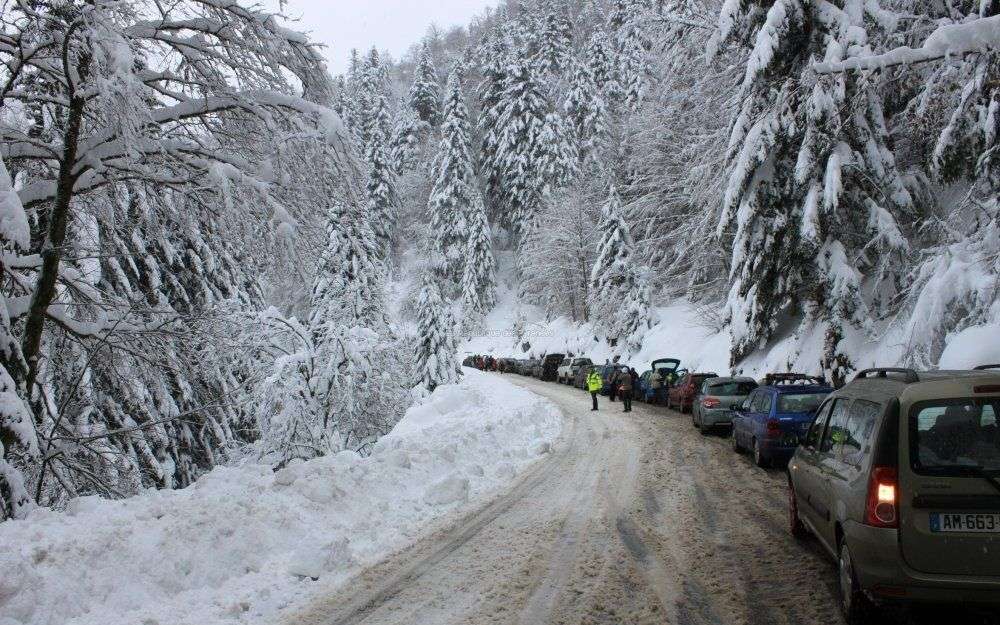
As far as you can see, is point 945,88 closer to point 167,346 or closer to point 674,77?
point 167,346

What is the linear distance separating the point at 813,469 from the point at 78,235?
25.5 ft

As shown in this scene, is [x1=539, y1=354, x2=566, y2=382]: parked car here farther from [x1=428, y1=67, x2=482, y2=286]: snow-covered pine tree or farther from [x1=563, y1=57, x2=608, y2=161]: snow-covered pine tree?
[x1=428, y1=67, x2=482, y2=286]: snow-covered pine tree

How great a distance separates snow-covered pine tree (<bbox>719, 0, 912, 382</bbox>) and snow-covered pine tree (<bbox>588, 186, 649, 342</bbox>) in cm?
1882

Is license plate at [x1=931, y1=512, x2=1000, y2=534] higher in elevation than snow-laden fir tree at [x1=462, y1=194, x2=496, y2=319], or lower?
lower

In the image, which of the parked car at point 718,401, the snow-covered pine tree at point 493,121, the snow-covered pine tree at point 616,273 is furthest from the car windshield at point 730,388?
the snow-covered pine tree at point 493,121

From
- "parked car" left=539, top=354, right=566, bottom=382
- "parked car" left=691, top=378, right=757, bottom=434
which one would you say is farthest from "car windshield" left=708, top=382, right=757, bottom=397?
"parked car" left=539, top=354, right=566, bottom=382

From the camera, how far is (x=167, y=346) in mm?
6711

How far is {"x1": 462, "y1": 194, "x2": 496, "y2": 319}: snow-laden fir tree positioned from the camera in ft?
203

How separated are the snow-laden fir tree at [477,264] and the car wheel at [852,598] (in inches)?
2256

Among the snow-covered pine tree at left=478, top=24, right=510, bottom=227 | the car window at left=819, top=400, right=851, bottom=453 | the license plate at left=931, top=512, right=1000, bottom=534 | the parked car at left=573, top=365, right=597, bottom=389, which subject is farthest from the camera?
the snow-covered pine tree at left=478, top=24, right=510, bottom=227

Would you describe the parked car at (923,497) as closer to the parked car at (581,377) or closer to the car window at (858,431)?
the car window at (858,431)

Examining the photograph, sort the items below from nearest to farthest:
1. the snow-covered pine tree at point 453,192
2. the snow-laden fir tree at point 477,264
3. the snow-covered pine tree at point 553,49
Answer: the snow-laden fir tree at point 477,264 → the snow-covered pine tree at point 453,192 → the snow-covered pine tree at point 553,49

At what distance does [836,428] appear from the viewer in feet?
18.3

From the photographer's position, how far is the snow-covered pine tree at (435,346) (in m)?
33.1
